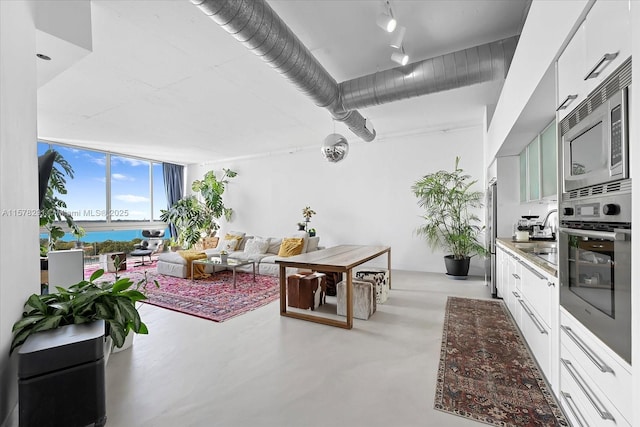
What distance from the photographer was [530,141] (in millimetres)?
3182

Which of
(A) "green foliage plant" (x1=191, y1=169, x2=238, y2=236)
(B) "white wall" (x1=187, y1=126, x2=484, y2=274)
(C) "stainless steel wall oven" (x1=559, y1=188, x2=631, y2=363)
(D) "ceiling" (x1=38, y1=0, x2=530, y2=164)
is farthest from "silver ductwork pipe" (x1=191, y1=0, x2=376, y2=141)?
(A) "green foliage plant" (x1=191, y1=169, x2=238, y2=236)

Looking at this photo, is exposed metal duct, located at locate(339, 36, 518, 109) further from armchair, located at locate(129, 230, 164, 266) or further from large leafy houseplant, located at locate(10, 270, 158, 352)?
armchair, located at locate(129, 230, 164, 266)

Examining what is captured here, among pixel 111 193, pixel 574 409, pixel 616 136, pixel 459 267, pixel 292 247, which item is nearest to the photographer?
pixel 616 136

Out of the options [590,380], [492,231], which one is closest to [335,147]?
[492,231]

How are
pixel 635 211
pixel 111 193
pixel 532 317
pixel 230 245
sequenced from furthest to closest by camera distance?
1. pixel 111 193
2. pixel 230 245
3. pixel 532 317
4. pixel 635 211

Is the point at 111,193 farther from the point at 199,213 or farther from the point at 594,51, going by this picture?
the point at 594,51

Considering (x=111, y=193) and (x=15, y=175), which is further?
(x=111, y=193)

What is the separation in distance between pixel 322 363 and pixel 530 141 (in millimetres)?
3234

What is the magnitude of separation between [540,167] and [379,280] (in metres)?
2.18

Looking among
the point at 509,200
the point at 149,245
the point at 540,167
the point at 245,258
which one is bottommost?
the point at 245,258

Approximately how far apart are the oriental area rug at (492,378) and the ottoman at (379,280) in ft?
3.05

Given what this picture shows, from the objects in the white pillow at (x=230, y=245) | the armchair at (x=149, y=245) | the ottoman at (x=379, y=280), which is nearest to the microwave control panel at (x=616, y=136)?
the ottoman at (x=379, y=280)

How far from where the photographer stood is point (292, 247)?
544cm

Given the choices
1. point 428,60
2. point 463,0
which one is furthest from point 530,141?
point 463,0
